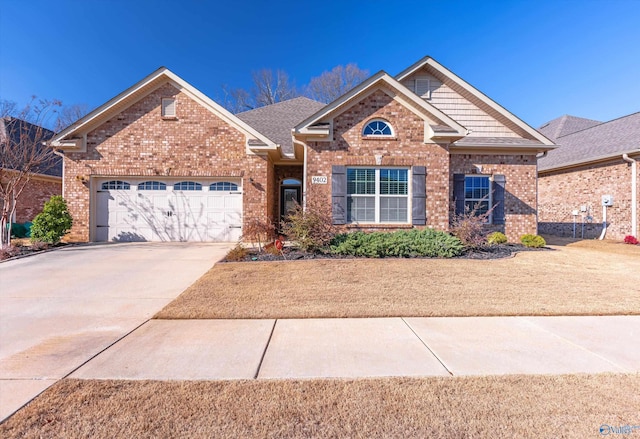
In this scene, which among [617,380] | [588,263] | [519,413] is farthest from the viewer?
[588,263]

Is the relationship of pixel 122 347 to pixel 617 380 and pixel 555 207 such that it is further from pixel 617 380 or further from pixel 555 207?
pixel 555 207

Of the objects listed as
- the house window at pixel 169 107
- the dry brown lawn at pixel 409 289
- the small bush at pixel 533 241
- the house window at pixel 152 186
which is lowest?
the dry brown lawn at pixel 409 289

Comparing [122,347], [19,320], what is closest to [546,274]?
[122,347]

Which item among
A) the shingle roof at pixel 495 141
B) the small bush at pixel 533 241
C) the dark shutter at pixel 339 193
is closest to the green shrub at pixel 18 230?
the dark shutter at pixel 339 193

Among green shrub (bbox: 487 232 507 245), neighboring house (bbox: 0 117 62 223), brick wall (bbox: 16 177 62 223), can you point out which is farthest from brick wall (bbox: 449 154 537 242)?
brick wall (bbox: 16 177 62 223)

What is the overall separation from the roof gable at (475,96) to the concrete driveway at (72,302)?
10261mm

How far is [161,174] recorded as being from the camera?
1151 cm

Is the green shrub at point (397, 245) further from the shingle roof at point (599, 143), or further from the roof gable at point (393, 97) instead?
the shingle roof at point (599, 143)

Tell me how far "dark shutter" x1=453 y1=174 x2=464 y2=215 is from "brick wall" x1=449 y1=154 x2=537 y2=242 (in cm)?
19

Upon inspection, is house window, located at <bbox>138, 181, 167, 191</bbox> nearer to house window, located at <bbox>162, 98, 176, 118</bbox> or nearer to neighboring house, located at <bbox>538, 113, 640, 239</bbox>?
house window, located at <bbox>162, 98, 176, 118</bbox>

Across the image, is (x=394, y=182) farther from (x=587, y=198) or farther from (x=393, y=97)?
(x=587, y=198)

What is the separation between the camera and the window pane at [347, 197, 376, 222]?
408 inches

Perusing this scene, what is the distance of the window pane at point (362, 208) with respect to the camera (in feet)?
34.0

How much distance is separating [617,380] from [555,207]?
17.7 metres
